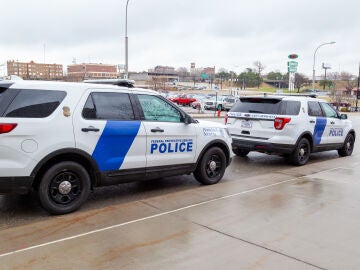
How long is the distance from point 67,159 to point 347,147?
29.3ft

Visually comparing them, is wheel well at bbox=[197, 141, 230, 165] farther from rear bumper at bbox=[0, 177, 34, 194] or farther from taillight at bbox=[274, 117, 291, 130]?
rear bumper at bbox=[0, 177, 34, 194]

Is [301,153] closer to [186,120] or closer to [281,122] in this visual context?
[281,122]

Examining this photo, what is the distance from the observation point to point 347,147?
11266mm

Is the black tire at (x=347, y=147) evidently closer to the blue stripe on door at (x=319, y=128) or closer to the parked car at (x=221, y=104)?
the blue stripe on door at (x=319, y=128)

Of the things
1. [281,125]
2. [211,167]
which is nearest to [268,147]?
[281,125]

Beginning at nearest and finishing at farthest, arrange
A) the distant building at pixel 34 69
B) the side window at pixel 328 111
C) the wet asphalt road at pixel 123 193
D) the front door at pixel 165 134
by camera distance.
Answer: the wet asphalt road at pixel 123 193 < the front door at pixel 165 134 < the side window at pixel 328 111 < the distant building at pixel 34 69

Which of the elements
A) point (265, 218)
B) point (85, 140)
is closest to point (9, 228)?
point (85, 140)

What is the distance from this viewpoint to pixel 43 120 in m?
4.79

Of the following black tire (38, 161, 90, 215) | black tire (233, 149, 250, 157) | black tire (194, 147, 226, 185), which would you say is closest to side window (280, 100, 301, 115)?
black tire (233, 149, 250, 157)

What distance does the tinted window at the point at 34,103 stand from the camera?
466 cm

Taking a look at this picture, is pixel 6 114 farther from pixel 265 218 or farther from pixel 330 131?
pixel 330 131

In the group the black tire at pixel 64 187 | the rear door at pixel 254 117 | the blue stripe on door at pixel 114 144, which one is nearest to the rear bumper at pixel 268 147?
the rear door at pixel 254 117

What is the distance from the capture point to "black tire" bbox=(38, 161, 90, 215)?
487 cm

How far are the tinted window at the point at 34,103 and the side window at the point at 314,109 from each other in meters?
6.55
